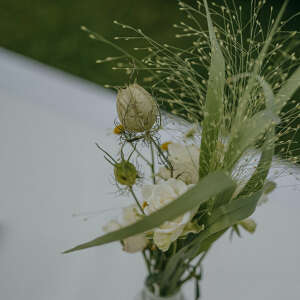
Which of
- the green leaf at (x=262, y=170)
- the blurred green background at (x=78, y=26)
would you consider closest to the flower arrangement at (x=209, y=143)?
the green leaf at (x=262, y=170)

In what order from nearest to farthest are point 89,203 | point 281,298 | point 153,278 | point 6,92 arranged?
point 153,278
point 281,298
point 89,203
point 6,92

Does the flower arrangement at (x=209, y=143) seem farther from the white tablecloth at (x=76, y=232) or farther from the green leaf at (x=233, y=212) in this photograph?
the white tablecloth at (x=76, y=232)

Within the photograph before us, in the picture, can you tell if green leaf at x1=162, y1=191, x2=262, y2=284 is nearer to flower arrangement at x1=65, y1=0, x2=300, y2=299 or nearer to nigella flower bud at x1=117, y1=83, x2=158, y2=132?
flower arrangement at x1=65, y1=0, x2=300, y2=299

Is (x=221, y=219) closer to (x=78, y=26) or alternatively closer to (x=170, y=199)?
(x=170, y=199)

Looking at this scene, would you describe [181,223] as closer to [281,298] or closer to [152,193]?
[152,193]

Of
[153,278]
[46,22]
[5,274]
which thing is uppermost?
[46,22]

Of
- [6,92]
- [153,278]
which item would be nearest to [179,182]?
[153,278]
